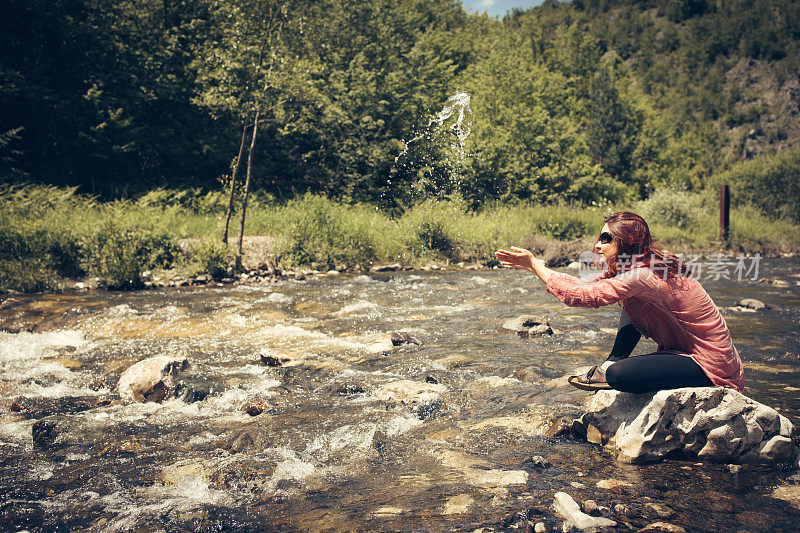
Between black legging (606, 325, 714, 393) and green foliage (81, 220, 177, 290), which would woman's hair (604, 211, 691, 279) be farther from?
green foliage (81, 220, 177, 290)

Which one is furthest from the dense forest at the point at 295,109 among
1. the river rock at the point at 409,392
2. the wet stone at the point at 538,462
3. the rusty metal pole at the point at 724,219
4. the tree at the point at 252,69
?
the wet stone at the point at 538,462

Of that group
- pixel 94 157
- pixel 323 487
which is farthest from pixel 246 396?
pixel 94 157

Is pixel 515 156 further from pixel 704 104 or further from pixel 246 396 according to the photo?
pixel 704 104

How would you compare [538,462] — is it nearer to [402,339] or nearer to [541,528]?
[541,528]

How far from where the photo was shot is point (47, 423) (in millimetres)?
5188

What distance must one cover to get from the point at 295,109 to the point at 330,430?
21482mm

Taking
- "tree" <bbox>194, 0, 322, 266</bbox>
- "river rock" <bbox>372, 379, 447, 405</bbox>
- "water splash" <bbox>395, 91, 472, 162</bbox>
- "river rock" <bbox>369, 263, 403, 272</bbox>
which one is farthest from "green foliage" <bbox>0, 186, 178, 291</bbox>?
"water splash" <bbox>395, 91, 472, 162</bbox>

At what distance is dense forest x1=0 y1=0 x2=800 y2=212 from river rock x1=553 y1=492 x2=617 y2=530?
14.8 m

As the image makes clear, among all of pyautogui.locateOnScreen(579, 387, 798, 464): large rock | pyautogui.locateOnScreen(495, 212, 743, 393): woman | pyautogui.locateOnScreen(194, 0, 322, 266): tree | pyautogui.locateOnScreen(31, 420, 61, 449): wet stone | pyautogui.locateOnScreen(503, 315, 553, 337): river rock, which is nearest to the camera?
pyautogui.locateOnScreen(495, 212, 743, 393): woman

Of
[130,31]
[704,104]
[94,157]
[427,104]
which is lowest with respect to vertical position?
[94,157]

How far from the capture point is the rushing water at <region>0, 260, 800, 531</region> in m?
3.62

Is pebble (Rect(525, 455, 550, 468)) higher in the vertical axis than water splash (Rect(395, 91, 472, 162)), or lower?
lower

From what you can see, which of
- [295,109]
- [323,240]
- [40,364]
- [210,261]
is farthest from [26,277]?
[295,109]

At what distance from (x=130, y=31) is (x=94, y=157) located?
5.99m
